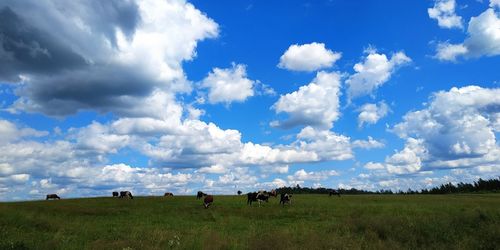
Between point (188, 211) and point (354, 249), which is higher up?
point (188, 211)

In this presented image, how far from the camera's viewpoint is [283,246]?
2061 centimetres

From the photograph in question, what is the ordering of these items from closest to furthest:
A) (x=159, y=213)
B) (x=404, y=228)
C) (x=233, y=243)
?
(x=233, y=243) → (x=404, y=228) → (x=159, y=213)

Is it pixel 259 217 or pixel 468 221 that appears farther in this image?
pixel 259 217

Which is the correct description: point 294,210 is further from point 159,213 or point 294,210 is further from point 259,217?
point 159,213

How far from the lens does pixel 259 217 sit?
42.4m

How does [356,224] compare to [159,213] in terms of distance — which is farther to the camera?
[159,213]

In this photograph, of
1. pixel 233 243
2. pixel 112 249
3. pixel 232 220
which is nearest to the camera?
pixel 112 249

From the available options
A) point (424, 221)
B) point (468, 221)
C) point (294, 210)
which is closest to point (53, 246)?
point (424, 221)

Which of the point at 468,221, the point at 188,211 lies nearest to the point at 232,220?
the point at 188,211

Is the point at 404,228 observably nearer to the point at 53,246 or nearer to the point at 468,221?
the point at 468,221

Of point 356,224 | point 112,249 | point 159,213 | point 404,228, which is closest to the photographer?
point 112,249

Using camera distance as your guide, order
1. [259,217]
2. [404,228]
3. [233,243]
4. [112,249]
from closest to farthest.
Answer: [112,249] → [233,243] → [404,228] → [259,217]

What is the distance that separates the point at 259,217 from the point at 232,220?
169 inches

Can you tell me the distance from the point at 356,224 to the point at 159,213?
22.5 m
